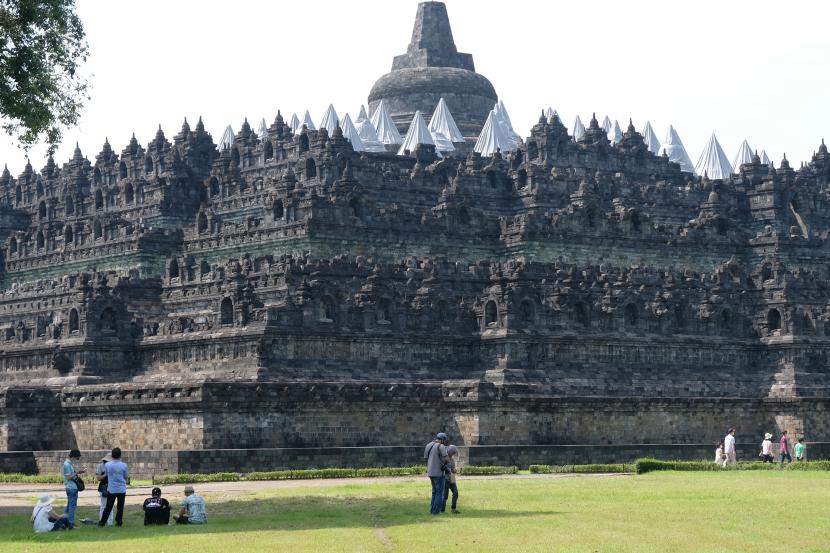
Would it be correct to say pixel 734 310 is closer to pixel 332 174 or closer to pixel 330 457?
pixel 332 174

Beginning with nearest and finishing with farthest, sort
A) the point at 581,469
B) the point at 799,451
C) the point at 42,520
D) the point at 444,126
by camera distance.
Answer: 1. the point at 42,520
2. the point at 581,469
3. the point at 799,451
4. the point at 444,126

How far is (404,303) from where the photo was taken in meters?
90.4

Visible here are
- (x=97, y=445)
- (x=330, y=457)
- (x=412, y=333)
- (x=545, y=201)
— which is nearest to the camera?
(x=330, y=457)

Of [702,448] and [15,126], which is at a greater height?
[15,126]

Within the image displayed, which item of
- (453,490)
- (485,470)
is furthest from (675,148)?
(453,490)

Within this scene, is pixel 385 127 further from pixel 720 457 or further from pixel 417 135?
pixel 720 457

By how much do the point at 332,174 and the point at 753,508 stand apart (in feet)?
175

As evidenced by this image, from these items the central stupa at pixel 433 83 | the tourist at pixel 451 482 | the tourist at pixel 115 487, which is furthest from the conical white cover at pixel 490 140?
the tourist at pixel 115 487

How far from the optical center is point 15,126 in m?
58.7

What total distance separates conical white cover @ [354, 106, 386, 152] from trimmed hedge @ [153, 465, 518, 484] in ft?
168

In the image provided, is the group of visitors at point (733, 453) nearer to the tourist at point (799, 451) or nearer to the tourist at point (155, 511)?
the tourist at point (799, 451)

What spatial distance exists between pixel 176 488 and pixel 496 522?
18.8 m

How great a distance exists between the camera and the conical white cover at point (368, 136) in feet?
410

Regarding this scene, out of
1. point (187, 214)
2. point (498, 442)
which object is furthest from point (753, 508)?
point (187, 214)
